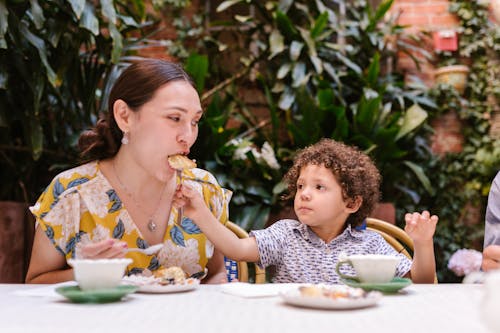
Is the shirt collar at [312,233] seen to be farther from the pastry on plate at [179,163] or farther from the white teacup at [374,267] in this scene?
the white teacup at [374,267]

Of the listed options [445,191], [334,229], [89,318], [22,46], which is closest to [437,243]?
[445,191]

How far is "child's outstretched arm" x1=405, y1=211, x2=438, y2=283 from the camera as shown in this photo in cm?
145

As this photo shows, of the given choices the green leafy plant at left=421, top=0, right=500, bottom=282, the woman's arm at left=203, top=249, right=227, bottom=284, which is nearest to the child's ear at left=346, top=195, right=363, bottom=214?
the woman's arm at left=203, top=249, right=227, bottom=284

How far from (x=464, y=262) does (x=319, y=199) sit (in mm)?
3100

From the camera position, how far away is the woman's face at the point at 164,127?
1.70 m

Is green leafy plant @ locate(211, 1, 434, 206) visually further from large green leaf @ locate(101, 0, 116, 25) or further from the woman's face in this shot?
the woman's face

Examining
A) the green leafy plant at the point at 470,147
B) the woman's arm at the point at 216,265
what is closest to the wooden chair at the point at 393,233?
the woman's arm at the point at 216,265

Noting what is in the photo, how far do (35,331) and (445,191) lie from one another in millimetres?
4943

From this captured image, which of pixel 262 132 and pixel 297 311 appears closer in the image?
pixel 297 311

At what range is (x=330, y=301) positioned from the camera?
3.01 ft

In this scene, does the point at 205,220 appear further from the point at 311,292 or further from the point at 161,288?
the point at 311,292

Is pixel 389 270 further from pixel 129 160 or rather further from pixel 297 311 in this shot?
pixel 129 160

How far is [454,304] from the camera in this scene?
1054 mm

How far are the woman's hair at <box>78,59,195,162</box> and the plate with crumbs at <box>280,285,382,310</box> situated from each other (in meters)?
0.99
